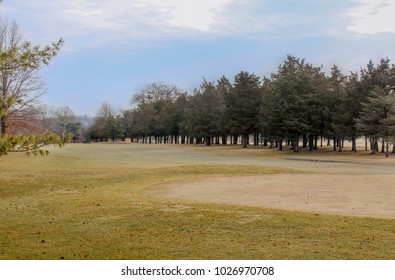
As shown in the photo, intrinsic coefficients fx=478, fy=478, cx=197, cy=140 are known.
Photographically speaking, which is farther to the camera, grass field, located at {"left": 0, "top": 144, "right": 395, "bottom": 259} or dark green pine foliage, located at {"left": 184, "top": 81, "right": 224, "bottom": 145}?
dark green pine foliage, located at {"left": 184, "top": 81, "right": 224, "bottom": 145}

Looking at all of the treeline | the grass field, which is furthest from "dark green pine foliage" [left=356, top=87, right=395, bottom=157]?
the grass field

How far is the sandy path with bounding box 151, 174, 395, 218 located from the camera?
49.2 feet

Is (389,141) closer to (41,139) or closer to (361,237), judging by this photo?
(361,237)

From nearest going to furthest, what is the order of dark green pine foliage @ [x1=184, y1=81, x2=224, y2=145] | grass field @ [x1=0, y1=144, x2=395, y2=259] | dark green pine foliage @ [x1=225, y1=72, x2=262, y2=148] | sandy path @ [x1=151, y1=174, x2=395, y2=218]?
grass field @ [x1=0, y1=144, x2=395, y2=259] < sandy path @ [x1=151, y1=174, x2=395, y2=218] < dark green pine foliage @ [x1=225, y1=72, x2=262, y2=148] < dark green pine foliage @ [x1=184, y1=81, x2=224, y2=145]

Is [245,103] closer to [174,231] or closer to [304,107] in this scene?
[304,107]

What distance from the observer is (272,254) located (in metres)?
8.85

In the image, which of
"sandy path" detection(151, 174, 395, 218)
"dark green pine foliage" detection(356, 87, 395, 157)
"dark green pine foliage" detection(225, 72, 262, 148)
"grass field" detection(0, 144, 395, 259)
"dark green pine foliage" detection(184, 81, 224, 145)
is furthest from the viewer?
"dark green pine foliage" detection(184, 81, 224, 145)

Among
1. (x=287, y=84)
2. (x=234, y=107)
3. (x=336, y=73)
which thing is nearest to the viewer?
(x=287, y=84)

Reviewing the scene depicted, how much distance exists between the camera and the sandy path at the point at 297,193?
1501cm

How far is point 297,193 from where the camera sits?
62.0 feet

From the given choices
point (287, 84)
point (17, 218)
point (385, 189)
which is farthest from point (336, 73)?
point (17, 218)

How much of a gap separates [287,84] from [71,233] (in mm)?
61045

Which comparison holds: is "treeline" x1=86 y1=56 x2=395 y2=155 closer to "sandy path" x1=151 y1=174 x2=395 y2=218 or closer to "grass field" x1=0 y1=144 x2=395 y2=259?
"sandy path" x1=151 y1=174 x2=395 y2=218

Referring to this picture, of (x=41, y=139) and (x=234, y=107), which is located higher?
(x=234, y=107)
